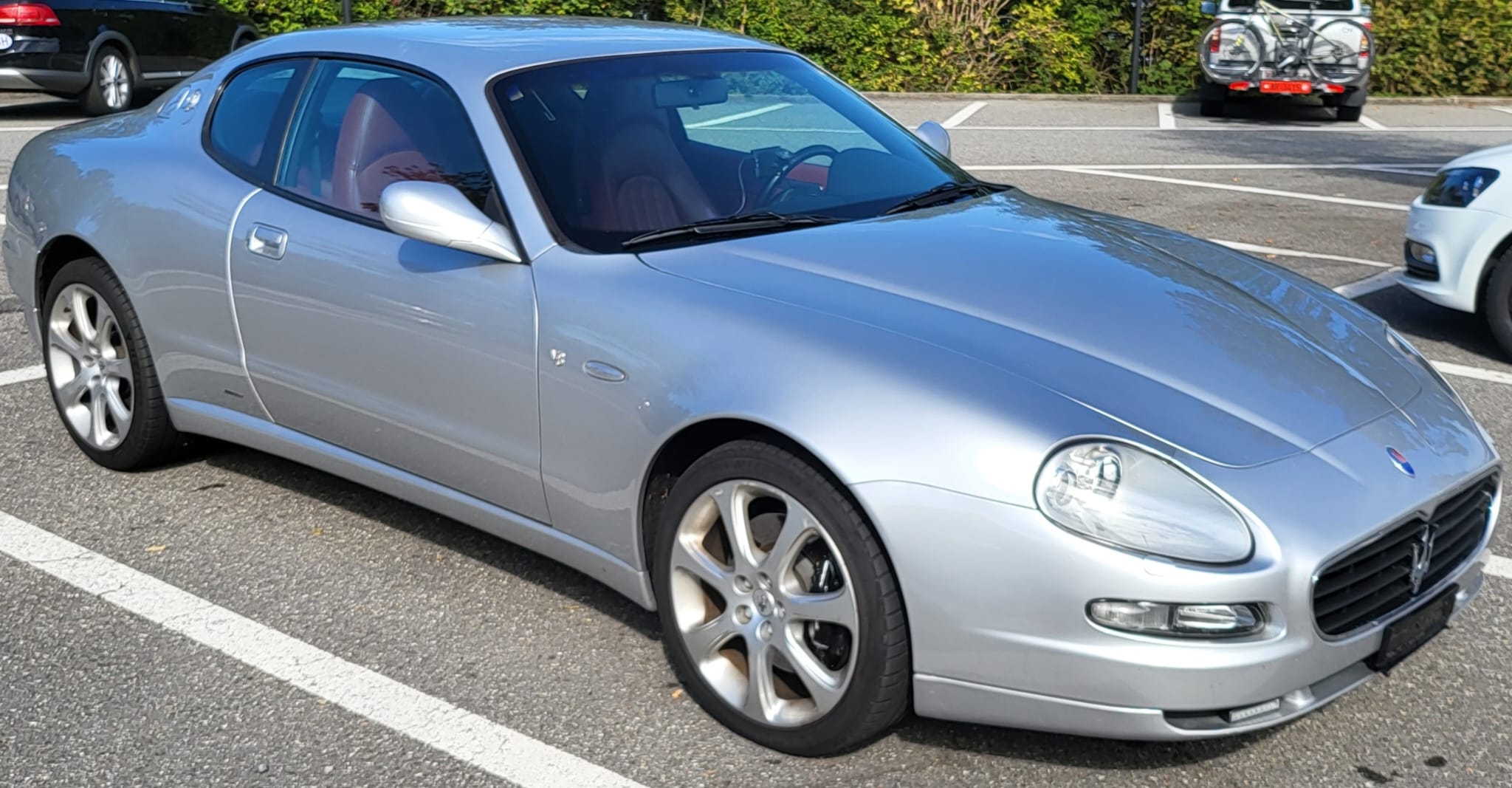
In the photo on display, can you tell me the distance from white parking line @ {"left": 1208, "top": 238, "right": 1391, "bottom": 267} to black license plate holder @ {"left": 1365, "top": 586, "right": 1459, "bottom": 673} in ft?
18.5

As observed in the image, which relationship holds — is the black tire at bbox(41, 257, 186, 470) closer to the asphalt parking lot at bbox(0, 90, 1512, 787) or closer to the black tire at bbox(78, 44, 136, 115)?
the asphalt parking lot at bbox(0, 90, 1512, 787)

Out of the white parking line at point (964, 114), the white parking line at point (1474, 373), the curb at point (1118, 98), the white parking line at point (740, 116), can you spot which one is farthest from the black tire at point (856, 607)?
the curb at point (1118, 98)

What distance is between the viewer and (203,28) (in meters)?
16.5

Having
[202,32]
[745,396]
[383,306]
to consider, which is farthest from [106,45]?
[745,396]

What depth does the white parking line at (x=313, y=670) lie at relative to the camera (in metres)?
3.39

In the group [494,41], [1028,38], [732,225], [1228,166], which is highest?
[494,41]

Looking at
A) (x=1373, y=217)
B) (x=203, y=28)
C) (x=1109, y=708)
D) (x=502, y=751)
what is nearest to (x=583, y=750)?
(x=502, y=751)

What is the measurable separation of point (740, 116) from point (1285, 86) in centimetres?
1307

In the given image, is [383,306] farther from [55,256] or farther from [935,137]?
[935,137]

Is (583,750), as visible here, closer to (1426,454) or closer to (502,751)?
(502,751)

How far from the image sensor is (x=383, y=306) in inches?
162

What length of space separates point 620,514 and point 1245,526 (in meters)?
1.41

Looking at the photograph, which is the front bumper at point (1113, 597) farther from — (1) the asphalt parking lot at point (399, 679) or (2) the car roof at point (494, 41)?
(2) the car roof at point (494, 41)

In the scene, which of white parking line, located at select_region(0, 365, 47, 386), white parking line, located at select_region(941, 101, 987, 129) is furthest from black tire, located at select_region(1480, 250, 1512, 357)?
white parking line, located at select_region(941, 101, 987, 129)
